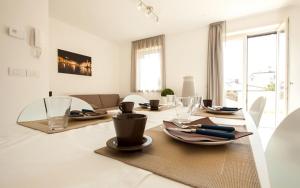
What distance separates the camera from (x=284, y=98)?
288 centimetres

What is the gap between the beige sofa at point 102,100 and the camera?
12.2 ft

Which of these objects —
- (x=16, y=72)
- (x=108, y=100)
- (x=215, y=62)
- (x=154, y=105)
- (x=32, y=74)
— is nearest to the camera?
(x=154, y=105)

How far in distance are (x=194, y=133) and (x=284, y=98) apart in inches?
129

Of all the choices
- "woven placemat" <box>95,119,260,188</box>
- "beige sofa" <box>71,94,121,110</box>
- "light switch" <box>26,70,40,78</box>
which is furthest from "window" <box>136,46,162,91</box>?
"woven placemat" <box>95,119,260,188</box>

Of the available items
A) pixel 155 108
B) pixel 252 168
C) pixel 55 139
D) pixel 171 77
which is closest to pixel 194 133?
pixel 252 168

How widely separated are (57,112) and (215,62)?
3420mm

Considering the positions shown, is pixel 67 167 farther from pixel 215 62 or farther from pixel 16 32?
pixel 215 62

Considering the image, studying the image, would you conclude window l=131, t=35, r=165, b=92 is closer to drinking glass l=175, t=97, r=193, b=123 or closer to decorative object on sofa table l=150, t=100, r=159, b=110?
decorative object on sofa table l=150, t=100, r=159, b=110

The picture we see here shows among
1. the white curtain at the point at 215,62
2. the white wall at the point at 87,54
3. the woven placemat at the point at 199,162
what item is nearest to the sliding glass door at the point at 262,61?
the white curtain at the point at 215,62

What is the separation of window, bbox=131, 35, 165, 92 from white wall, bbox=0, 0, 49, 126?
260cm

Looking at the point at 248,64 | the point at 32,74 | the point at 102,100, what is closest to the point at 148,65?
the point at 102,100

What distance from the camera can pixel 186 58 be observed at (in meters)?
3.90

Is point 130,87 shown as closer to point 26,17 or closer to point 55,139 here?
point 26,17

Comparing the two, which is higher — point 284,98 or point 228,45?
point 228,45
